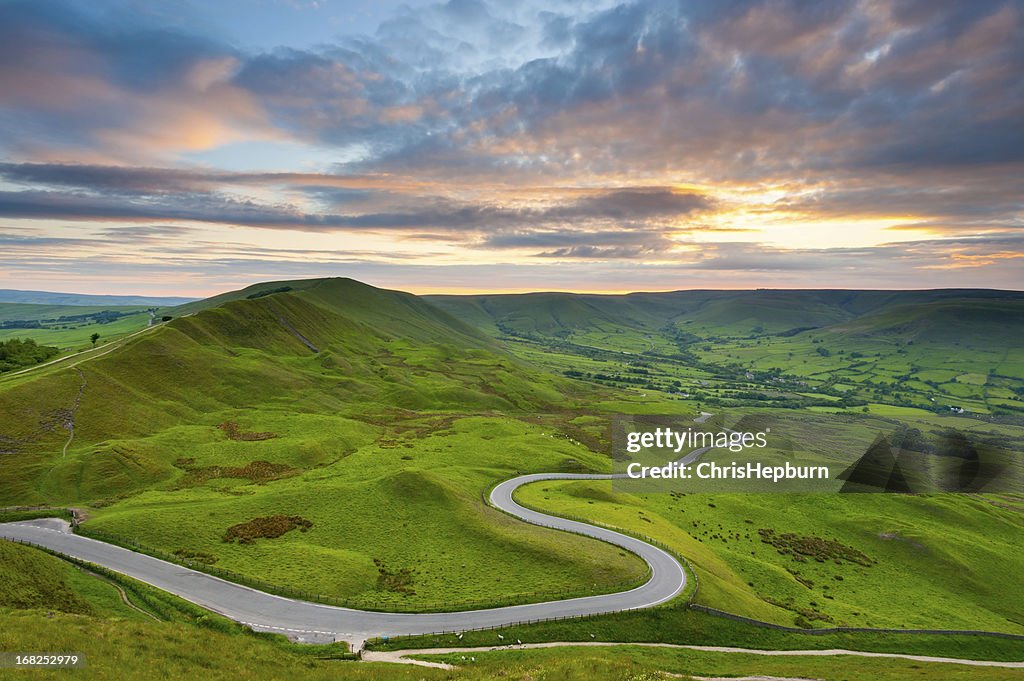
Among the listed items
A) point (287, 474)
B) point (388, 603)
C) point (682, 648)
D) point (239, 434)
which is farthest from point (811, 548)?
point (239, 434)

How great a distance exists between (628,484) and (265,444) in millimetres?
89234

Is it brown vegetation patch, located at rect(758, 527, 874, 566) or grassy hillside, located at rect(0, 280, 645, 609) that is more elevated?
grassy hillside, located at rect(0, 280, 645, 609)

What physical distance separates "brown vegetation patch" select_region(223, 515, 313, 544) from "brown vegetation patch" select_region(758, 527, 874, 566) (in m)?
87.1

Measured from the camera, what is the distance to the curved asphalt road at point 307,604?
49.7 meters

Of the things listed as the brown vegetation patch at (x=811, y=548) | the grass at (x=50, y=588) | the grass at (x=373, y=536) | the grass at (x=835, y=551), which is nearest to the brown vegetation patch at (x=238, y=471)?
the grass at (x=373, y=536)

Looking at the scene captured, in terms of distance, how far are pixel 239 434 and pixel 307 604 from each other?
8321cm

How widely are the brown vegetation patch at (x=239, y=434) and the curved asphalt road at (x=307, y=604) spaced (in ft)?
166

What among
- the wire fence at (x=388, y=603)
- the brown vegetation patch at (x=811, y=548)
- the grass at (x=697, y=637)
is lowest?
the brown vegetation patch at (x=811, y=548)

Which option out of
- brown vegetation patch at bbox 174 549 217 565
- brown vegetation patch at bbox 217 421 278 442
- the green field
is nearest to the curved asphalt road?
the green field

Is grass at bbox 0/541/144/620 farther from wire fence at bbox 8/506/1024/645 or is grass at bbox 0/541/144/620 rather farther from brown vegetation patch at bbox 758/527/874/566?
brown vegetation patch at bbox 758/527/874/566

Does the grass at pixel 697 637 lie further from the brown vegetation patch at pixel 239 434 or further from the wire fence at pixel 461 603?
the brown vegetation patch at pixel 239 434

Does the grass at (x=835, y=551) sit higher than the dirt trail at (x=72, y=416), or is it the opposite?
the dirt trail at (x=72, y=416)

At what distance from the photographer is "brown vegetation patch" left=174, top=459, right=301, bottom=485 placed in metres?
96.9

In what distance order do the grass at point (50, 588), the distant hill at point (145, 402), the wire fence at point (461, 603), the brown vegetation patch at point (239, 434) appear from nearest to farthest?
the grass at point (50, 588) < the wire fence at point (461, 603) < the distant hill at point (145, 402) < the brown vegetation patch at point (239, 434)
